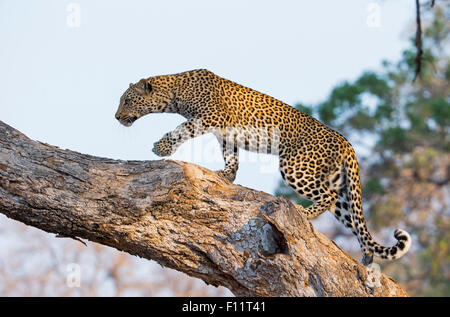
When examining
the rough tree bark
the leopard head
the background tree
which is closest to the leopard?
the leopard head

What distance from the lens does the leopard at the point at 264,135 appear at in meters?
8.38

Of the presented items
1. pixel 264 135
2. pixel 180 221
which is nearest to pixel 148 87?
pixel 264 135

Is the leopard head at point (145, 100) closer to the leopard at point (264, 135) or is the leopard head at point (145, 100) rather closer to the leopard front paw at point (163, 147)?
the leopard at point (264, 135)

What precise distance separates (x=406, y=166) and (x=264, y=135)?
16.9 meters

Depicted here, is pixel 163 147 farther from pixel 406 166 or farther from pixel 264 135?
pixel 406 166

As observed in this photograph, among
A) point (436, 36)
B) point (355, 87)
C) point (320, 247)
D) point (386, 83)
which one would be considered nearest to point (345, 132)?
point (355, 87)

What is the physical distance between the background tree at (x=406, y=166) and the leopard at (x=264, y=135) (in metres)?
13.0

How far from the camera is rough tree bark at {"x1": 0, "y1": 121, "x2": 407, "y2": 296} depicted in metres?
6.46

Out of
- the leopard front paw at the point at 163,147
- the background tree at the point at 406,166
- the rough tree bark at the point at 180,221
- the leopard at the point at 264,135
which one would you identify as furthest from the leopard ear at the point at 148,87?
the background tree at the point at 406,166

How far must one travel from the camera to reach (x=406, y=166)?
2455cm

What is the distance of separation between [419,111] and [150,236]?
22.0m

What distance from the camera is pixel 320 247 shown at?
22.2ft

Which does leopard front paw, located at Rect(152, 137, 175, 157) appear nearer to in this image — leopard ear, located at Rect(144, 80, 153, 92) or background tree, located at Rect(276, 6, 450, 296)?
leopard ear, located at Rect(144, 80, 153, 92)
